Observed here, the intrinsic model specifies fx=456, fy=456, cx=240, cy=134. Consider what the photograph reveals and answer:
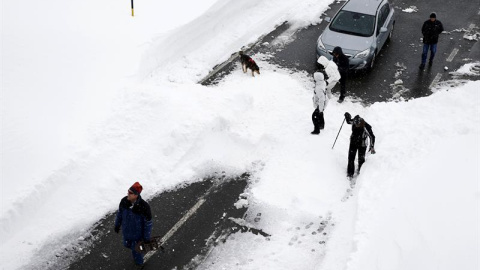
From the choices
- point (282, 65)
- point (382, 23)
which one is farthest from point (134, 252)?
point (382, 23)

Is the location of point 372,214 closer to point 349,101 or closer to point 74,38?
point 349,101

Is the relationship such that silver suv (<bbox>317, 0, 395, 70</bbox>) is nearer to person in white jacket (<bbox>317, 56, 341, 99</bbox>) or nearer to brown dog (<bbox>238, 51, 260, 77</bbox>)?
person in white jacket (<bbox>317, 56, 341, 99</bbox>)

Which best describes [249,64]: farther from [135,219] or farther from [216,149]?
[135,219]

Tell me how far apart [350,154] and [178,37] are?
7.25 meters

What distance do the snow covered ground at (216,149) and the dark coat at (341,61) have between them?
35.1 inches

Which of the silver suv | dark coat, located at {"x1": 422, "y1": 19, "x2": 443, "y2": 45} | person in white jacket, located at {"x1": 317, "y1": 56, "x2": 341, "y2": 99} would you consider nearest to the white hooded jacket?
person in white jacket, located at {"x1": 317, "y1": 56, "x2": 341, "y2": 99}

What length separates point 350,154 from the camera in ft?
30.3

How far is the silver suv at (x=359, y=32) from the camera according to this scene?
43.0 ft

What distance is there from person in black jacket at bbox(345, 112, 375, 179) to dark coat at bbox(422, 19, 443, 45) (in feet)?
18.3

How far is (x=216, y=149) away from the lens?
10.2 meters

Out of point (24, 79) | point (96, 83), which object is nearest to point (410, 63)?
point (96, 83)

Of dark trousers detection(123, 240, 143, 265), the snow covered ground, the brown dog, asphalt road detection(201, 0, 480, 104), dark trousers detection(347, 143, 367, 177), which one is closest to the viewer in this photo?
dark trousers detection(123, 240, 143, 265)

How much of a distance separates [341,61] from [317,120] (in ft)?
Answer: 7.50

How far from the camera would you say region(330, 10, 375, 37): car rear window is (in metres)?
13.8
